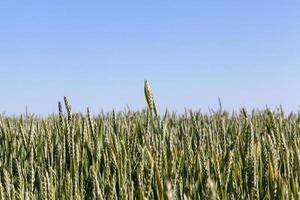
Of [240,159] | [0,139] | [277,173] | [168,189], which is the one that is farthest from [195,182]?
[0,139]

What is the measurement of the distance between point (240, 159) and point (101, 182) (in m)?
0.54

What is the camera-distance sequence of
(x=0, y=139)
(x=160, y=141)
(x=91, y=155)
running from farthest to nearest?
(x=0, y=139) → (x=91, y=155) → (x=160, y=141)

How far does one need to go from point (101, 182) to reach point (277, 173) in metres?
0.61

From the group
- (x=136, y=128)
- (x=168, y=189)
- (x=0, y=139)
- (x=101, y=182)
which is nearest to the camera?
(x=168, y=189)

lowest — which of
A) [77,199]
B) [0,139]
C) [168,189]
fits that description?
[168,189]

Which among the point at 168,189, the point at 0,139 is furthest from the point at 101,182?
the point at 0,139

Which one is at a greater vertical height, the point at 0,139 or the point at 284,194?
the point at 0,139

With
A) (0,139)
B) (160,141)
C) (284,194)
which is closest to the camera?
(284,194)

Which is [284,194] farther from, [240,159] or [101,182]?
[101,182]

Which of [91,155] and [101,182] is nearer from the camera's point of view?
[101,182]

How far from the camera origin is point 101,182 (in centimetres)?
159

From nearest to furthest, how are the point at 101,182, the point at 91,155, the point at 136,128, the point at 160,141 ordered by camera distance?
1. the point at 160,141
2. the point at 101,182
3. the point at 136,128
4. the point at 91,155

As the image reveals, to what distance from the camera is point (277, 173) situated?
1.28 meters

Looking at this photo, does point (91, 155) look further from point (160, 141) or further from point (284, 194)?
point (284, 194)
